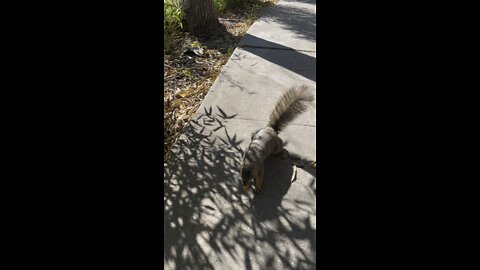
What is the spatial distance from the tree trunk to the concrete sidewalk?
218cm

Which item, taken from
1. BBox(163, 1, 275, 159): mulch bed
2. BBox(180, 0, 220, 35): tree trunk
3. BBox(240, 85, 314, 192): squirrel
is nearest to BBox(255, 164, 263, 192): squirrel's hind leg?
BBox(240, 85, 314, 192): squirrel

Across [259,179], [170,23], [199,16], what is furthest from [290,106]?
[199,16]

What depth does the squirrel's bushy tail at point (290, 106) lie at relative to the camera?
3.63 metres

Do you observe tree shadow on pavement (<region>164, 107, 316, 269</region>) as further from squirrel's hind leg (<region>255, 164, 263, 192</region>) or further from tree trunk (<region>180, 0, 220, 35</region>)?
tree trunk (<region>180, 0, 220, 35</region>)

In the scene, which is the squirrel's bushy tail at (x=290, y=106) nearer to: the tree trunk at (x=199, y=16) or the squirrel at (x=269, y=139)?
the squirrel at (x=269, y=139)

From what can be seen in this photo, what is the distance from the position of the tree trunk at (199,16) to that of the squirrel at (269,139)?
3.94m

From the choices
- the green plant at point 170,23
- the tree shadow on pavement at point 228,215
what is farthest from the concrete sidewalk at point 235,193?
the green plant at point 170,23

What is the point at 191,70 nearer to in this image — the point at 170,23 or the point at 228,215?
the point at 170,23

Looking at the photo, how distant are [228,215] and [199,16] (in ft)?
16.3

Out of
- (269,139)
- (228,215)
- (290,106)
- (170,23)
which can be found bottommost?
(228,215)

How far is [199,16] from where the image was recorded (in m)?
7.07

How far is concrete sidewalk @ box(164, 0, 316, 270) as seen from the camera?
2.55 metres

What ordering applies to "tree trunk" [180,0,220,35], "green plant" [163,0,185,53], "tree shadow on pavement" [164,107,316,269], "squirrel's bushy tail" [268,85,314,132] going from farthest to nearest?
"tree trunk" [180,0,220,35]
"green plant" [163,0,185,53]
"squirrel's bushy tail" [268,85,314,132]
"tree shadow on pavement" [164,107,316,269]
